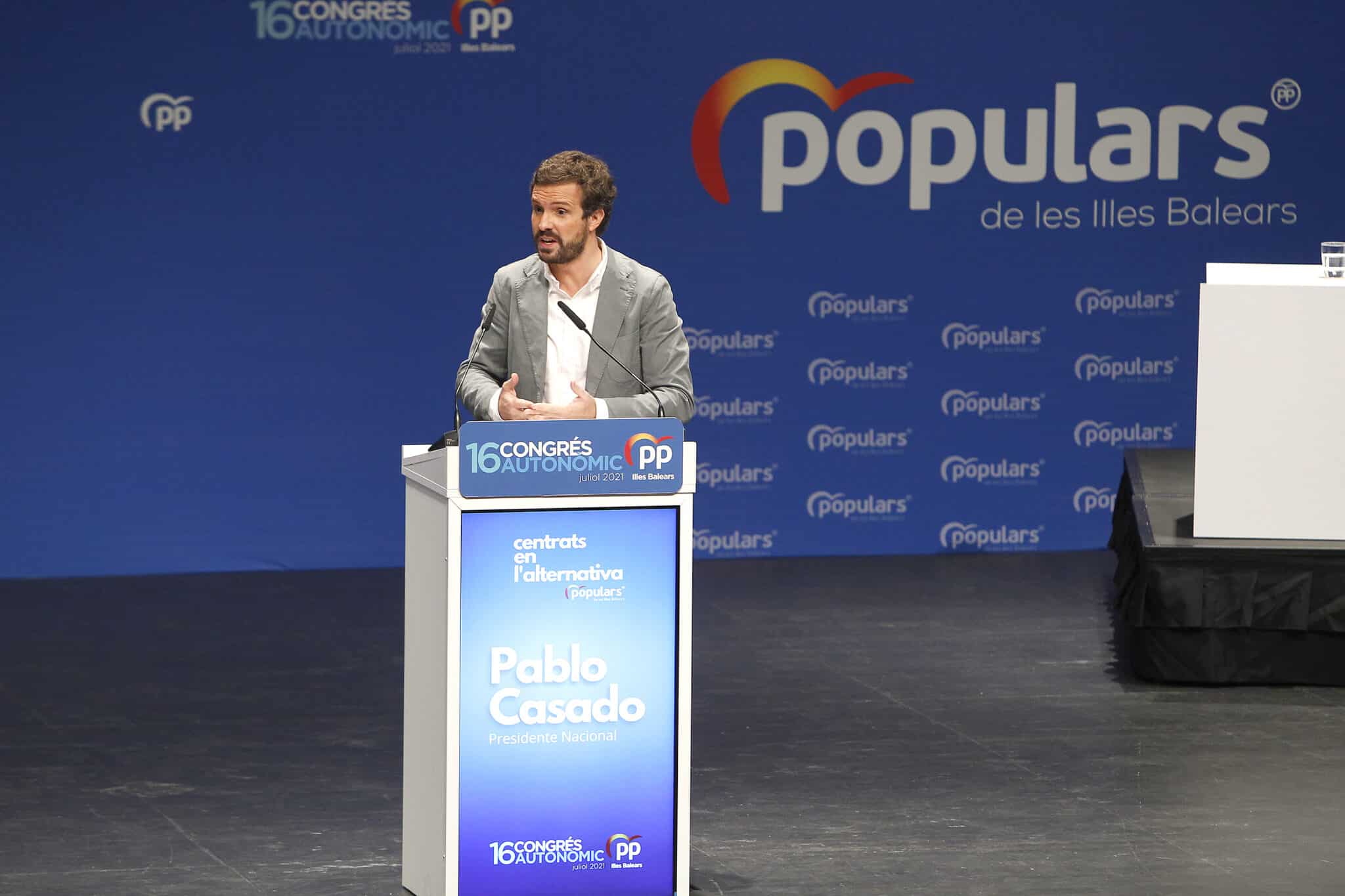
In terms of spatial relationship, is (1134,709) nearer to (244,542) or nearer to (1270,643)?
(1270,643)

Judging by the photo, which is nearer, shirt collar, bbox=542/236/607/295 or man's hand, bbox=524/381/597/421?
man's hand, bbox=524/381/597/421

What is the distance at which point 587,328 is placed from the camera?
12.2 feet

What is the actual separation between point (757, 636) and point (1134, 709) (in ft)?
5.07

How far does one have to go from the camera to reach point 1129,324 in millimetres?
8398

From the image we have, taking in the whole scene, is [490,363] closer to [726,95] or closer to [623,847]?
[623,847]

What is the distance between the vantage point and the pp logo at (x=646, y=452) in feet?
11.0

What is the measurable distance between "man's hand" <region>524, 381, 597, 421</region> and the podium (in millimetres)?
177

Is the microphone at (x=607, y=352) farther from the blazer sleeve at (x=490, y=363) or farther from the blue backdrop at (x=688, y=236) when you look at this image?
the blue backdrop at (x=688, y=236)

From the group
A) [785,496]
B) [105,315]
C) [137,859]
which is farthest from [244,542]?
[137,859]

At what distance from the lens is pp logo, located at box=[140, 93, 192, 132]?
25.4ft

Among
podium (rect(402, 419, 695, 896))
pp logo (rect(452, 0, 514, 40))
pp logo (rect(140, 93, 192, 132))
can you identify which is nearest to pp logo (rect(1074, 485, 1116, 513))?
pp logo (rect(452, 0, 514, 40))

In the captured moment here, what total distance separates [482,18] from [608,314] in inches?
177

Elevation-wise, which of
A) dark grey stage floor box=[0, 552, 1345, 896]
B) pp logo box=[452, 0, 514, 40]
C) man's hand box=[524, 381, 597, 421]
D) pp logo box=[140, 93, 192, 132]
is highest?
pp logo box=[452, 0, 514, 40]

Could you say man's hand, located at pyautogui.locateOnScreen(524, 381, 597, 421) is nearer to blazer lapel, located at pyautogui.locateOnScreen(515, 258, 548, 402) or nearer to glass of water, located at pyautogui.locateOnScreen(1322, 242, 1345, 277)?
blazer lapel, located at pyautogui.locateOnScreen(515, 258, 548, 402)
